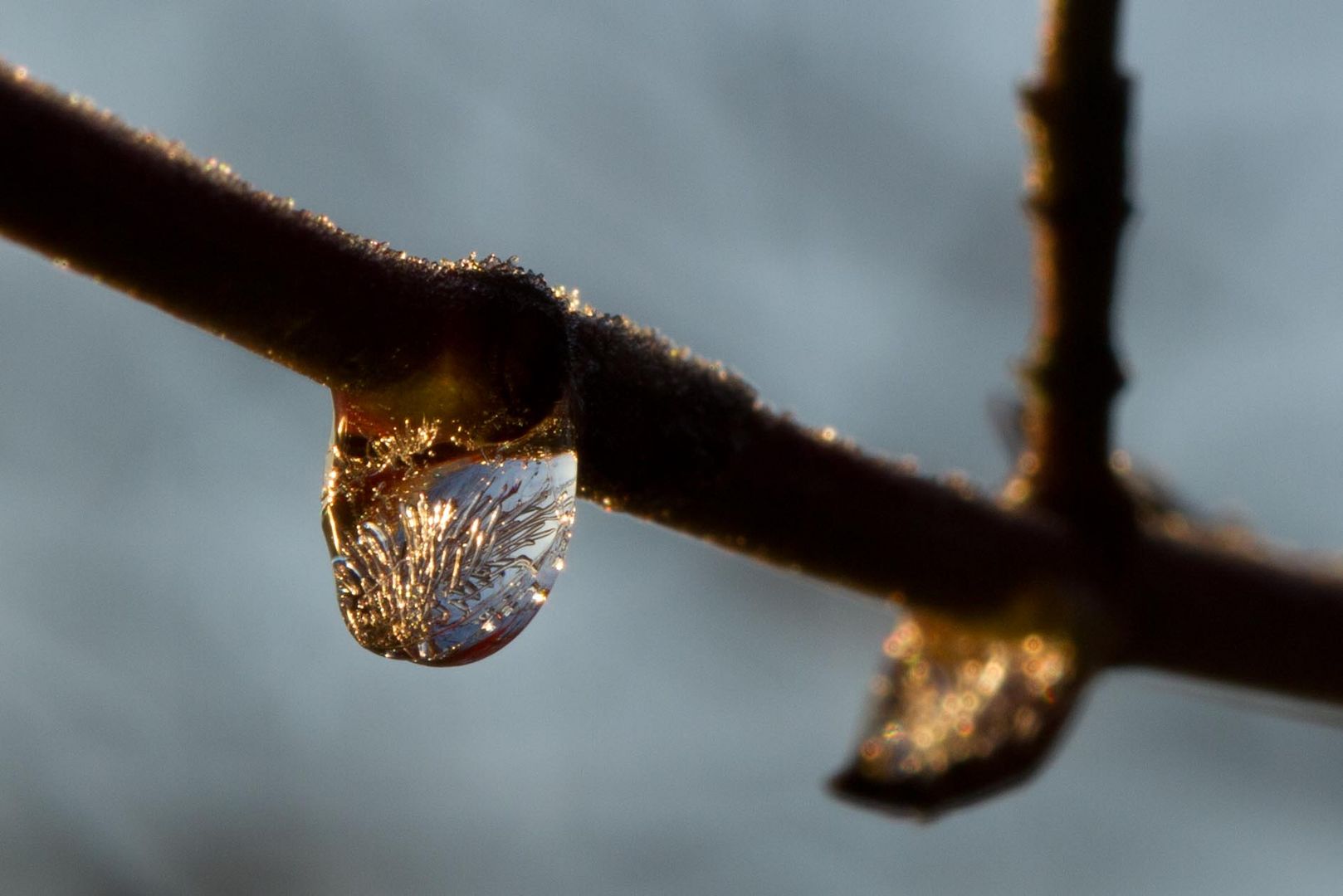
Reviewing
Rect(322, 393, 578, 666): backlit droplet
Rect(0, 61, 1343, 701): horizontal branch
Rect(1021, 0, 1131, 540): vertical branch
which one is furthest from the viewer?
Rect(1021, 0, 1131, 540): vertical branch

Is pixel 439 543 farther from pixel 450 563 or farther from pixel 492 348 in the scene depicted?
pixel 492 348

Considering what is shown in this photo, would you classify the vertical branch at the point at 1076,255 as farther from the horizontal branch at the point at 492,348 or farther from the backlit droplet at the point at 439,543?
the backlit droplet at the point at 439,543

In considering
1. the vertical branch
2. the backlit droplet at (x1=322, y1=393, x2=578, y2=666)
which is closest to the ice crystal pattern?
the backlit droplet at (x1=322, y1=393, x2=578, y2=666)

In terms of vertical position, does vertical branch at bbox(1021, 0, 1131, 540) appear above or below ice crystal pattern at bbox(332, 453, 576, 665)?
above

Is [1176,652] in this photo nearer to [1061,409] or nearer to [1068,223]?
[1061,409]

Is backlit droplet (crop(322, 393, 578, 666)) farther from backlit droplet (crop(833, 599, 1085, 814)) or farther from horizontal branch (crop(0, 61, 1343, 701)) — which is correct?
backlit droplet (crop(833, 599, 1085, 814))

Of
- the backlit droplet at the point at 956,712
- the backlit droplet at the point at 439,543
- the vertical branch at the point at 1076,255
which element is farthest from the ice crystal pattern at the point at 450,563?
the vertical branch at the point at 1076,255

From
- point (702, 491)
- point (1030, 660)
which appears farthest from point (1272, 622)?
point (702, 491)
